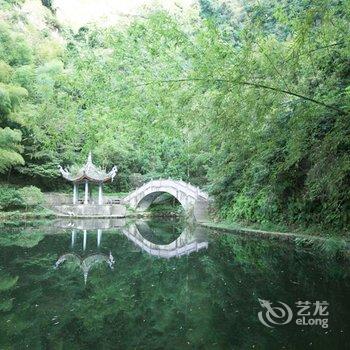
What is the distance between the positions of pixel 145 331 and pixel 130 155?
104ft

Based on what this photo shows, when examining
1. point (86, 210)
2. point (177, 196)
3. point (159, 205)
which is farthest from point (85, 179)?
point (159, 205)

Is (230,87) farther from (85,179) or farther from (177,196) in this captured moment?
(177,196)

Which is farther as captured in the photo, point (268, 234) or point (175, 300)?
point (268, 234)

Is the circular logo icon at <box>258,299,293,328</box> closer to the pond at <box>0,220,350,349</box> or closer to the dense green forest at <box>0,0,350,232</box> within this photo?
the pond at <box>0,220,350,349</box>

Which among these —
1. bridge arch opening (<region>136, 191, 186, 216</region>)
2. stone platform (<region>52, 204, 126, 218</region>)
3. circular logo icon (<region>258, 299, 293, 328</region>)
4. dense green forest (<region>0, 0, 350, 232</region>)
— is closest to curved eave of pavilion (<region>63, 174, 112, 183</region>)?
stone platform (<region>52, 204, 126, 218</region>)

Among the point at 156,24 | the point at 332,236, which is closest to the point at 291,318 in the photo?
Result: the point at 156,24

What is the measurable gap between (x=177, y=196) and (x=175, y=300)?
21.9 metres

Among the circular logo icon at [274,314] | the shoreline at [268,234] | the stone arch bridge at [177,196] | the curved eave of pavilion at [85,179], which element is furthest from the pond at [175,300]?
the curved eave of pavilion at [85,179]

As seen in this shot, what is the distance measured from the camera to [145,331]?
4.48m

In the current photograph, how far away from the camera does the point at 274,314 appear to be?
5.00m

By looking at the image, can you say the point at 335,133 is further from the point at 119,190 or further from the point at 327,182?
the point at 119,190

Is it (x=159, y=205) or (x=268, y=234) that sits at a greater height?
(x=268, y=234)

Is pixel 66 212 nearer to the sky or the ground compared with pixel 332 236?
nearer to the ground

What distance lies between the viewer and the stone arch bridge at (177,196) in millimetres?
23031
